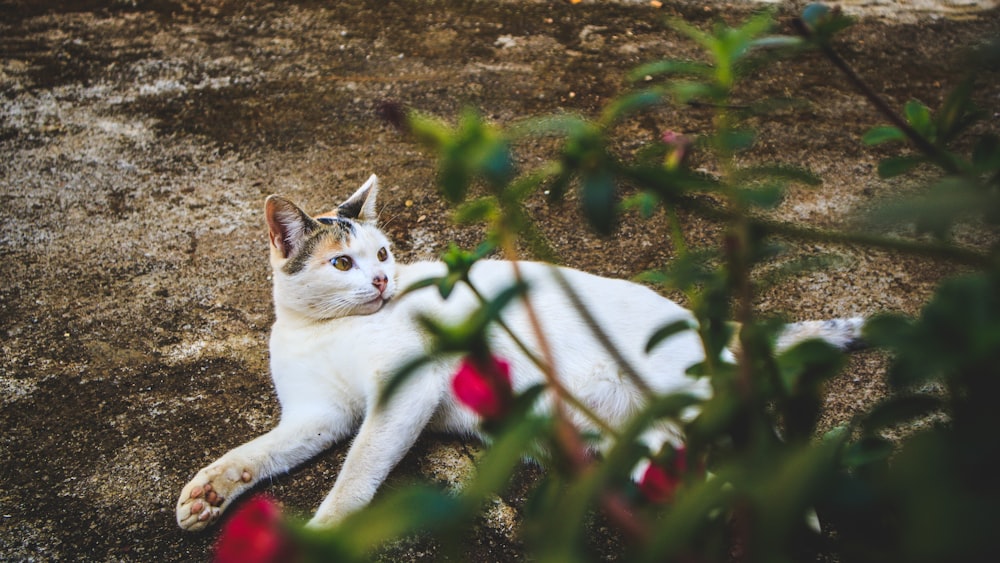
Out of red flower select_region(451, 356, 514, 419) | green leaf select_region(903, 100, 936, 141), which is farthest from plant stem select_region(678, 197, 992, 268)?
green leaf select_region(903, 100, 936, 141)

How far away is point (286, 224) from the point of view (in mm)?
2293

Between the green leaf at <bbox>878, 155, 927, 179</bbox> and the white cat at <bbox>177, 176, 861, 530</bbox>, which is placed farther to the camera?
the white cat at <bbox>177, 176, 861, 530</bbox>

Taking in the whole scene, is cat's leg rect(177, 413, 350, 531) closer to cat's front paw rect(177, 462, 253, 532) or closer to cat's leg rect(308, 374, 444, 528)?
cat's front paw rect(177, 462, 253, 532)

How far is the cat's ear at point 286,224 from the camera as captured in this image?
2.25m

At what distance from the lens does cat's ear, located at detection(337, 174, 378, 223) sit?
98.0 inches

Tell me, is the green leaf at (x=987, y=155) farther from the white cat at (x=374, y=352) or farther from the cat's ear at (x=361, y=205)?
the cat's ear at (x=361, y=205)

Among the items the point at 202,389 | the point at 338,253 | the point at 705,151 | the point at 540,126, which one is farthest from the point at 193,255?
the point at 540,126

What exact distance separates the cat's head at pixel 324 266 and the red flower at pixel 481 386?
1.59m

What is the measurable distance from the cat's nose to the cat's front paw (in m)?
0.62

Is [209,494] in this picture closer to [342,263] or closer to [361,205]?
[342,263]

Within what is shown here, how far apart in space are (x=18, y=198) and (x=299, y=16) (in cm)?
207

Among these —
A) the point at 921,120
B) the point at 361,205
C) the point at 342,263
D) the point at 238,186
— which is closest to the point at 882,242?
the point at 921,120

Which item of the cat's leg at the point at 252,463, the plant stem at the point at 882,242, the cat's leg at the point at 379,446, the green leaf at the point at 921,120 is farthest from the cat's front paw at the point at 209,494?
the green leaf at the point at 921,120

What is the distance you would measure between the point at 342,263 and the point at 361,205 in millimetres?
308
